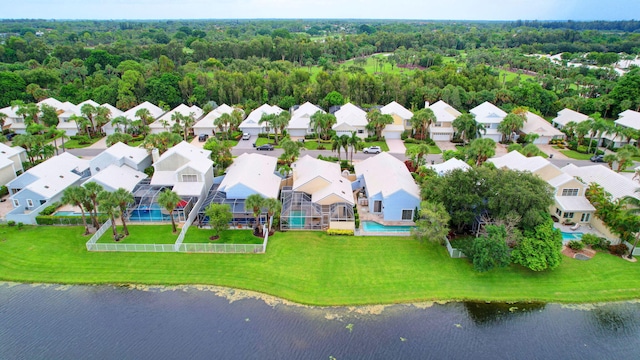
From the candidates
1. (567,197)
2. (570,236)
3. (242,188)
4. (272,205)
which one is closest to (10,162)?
(242,188)

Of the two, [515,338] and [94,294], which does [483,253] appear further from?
[94,294]

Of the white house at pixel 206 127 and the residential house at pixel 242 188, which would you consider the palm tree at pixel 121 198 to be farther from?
the white house at pixel 206 127

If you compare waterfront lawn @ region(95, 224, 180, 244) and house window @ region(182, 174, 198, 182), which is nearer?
waterfront lawn @ region(95, 224, 180, 244)

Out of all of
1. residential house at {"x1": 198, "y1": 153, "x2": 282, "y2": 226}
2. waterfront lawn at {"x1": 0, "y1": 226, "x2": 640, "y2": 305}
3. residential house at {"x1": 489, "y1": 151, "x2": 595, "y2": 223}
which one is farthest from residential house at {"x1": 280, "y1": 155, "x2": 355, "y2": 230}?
residential house at {"x1": 489, "y1": 151, "x2": 595, "y2": 223}

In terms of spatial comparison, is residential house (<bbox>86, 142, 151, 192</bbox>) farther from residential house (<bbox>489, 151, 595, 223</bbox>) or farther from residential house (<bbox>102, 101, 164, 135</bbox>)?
residential house (<bbox>489, 151, 595, 223</bbox>)

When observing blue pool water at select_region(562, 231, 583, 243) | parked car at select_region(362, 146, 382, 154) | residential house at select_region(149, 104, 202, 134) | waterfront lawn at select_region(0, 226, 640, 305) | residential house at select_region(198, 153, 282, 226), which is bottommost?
waterfront lawn at select_region(0, 226, 640, 305)

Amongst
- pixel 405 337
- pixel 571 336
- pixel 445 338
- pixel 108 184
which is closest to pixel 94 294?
pixel 108 184

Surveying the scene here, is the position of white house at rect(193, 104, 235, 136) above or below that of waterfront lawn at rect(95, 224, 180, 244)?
above

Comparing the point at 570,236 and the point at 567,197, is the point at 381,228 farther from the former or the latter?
the point at 567,197
